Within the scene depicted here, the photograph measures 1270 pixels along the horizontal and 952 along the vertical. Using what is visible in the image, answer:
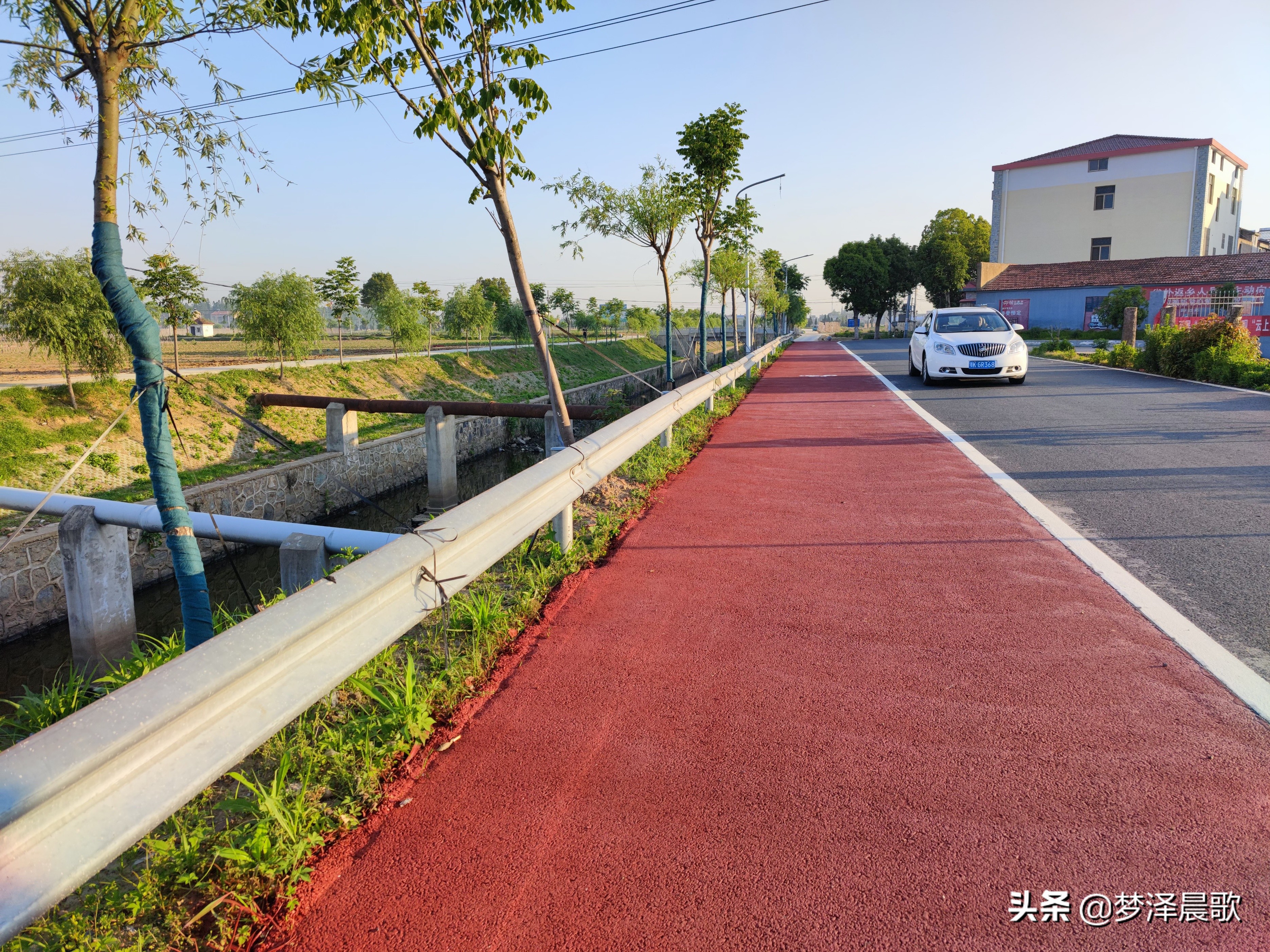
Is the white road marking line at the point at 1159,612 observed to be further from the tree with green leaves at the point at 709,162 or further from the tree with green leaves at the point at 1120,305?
the tree with green leaves at the point at 1120,305

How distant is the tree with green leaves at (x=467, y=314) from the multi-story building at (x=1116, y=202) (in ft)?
134

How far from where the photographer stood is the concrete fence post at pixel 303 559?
5.38 m

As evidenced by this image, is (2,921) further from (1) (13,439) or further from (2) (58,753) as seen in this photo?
(1) (13,439)

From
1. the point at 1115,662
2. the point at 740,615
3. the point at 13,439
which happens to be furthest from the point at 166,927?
→ the point at 13,439

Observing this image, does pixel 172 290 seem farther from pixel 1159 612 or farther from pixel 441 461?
pixel 1159 612

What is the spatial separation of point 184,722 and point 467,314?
4558 centimetres

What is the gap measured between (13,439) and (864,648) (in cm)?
1657

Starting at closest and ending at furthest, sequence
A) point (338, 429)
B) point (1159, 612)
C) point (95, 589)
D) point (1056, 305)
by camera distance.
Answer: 1. point (1159, 612)
2. point (95, 589)
3. point (338, 429)
4. point (1056, 305)

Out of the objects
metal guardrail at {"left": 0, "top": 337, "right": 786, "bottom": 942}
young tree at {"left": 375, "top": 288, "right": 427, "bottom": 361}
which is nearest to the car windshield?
metal guardrail at {"left": 0, "top": 337, "right": 786, "bottom": 942}

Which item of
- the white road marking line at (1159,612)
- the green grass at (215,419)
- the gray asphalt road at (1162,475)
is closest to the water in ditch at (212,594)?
the green grass at (215,419)

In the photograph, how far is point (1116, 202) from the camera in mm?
58812

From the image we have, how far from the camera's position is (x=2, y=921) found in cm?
145

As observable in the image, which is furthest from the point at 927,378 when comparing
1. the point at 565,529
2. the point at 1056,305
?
the point at 1056,305

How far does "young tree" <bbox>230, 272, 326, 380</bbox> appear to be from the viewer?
77.8 ft
